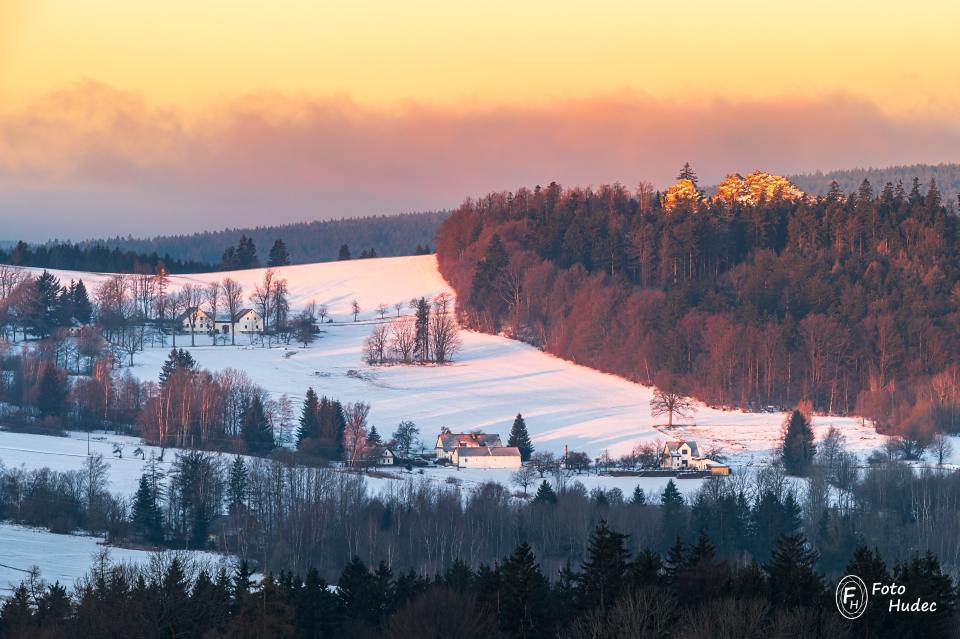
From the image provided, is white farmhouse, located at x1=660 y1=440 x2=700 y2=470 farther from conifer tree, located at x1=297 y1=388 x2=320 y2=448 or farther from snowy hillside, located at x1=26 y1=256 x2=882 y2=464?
conifer tree, located at x1=297 y1=388 x2=320 y2=448

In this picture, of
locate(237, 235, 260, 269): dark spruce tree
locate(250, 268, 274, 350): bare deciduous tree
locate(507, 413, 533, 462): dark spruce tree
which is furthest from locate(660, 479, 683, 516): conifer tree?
locate(237, 235, 260, 269): dark spruce tree

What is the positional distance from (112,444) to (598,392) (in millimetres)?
31711

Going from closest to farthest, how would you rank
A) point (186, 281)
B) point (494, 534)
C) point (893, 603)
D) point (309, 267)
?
point (893, 603) → point (494, 534) → point (186, 281) → point (309, 267)

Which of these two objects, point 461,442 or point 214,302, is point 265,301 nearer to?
point 214,302

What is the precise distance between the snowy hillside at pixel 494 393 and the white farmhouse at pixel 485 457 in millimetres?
4059

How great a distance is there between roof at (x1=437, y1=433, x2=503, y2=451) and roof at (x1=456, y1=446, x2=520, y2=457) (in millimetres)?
1060

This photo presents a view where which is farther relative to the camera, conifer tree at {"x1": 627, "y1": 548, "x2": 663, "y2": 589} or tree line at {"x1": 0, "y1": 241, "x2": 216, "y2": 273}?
tree line at {"x1": 0, "y1": 241, "x2": 216, "y2": 273}

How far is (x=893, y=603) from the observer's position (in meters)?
29.0

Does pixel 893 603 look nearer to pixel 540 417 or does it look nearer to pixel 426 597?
pixel 426 597

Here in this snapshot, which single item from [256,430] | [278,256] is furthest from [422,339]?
[278,256]

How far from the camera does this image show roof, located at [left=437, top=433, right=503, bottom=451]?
68.7 meters

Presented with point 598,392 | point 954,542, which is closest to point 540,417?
point 598,392

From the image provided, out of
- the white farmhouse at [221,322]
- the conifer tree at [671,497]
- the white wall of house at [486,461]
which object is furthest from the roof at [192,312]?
the conifer tree at [671,497]

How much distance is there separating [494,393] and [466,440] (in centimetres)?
1363
